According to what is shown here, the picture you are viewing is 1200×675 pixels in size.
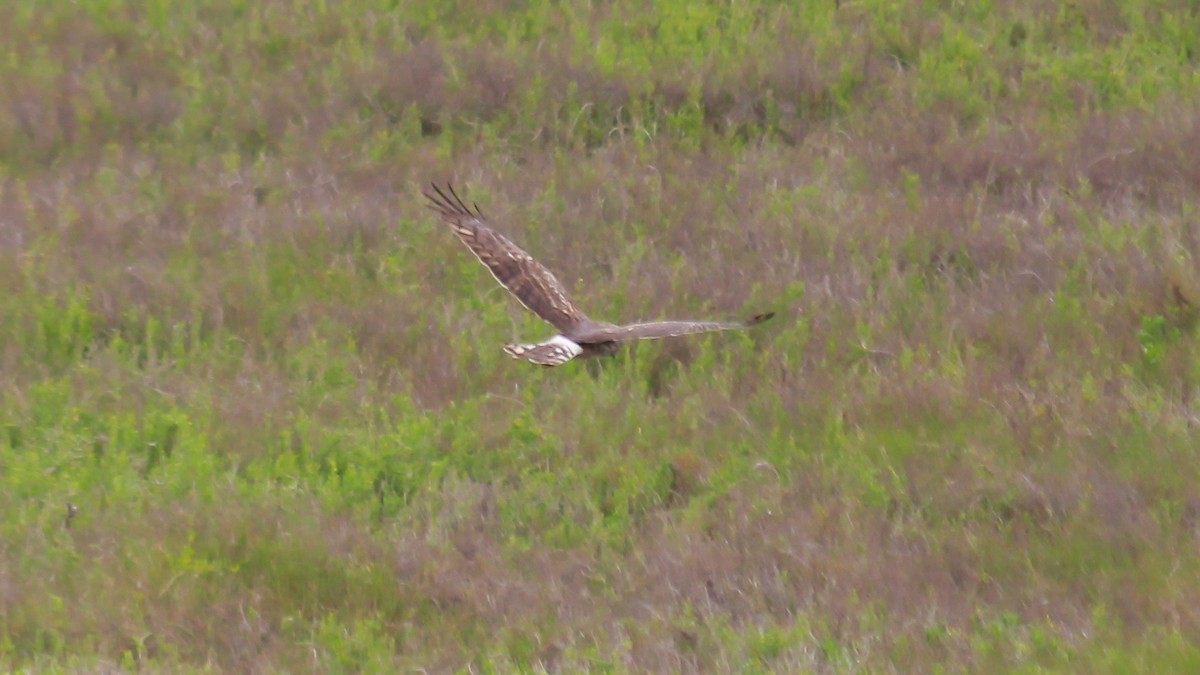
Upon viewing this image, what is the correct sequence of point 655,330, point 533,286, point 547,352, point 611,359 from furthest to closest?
point 611,359, point 533,286, point 547,352, point 655,330

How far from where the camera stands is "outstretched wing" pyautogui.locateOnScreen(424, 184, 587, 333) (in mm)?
7078

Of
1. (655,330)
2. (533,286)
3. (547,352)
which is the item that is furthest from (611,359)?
(655,330)

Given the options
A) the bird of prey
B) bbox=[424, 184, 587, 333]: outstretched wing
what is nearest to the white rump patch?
the bird of prey

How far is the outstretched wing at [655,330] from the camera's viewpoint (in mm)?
5984

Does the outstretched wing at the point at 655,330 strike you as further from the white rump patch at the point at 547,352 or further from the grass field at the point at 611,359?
the grass field at the point at 611,359

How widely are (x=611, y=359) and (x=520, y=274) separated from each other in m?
1.28

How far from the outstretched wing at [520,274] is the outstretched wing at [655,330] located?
0.26 metres

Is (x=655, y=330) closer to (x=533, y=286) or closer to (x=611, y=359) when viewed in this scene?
(x=533, y=286)

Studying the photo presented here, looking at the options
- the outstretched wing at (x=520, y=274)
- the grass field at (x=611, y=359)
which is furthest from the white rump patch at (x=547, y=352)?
the grass field at (x=611, y=359)

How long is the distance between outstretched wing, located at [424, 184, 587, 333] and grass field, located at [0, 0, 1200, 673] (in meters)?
0.73

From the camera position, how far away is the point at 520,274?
718 centimetres

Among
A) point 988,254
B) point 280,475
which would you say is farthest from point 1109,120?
point 280,475

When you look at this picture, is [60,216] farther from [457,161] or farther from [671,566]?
[671,566]

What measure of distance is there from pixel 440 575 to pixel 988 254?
155 inches
